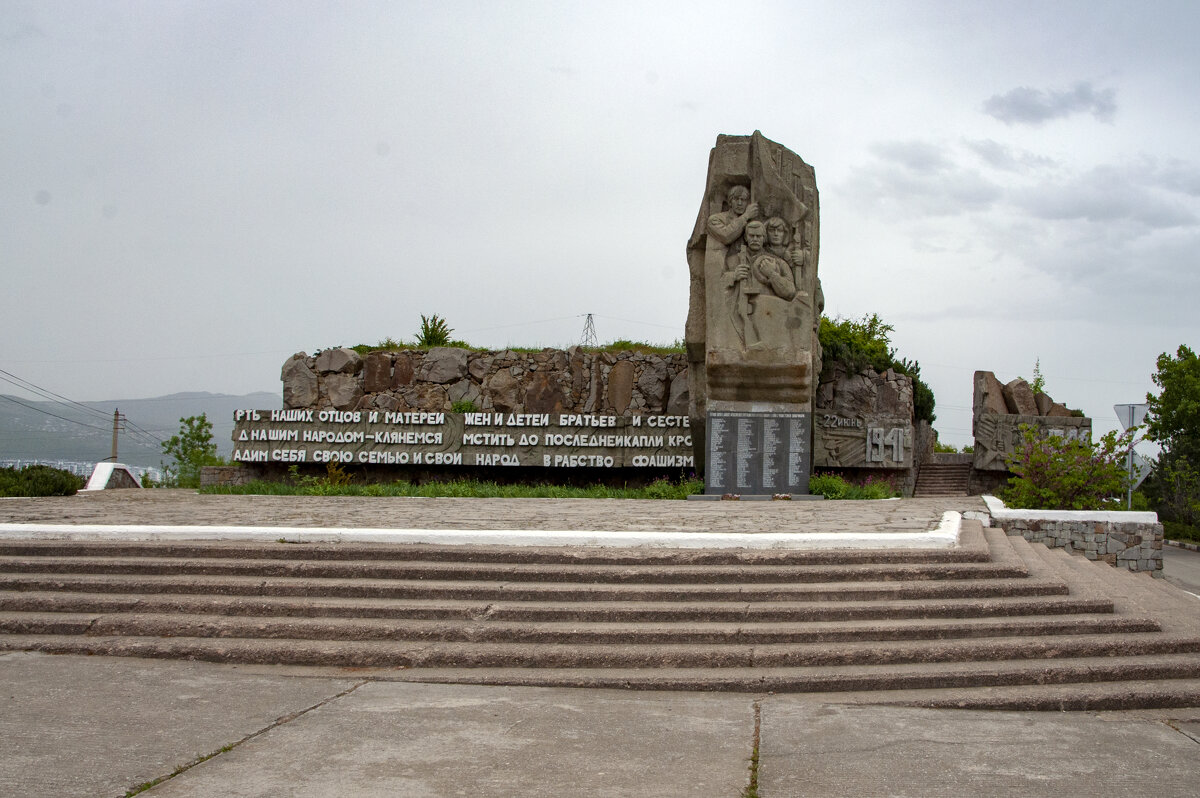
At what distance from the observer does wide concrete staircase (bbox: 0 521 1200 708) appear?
6.47 meters

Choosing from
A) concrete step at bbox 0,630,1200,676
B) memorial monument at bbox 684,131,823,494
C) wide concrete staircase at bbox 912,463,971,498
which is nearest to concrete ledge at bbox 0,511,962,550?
concrete step at bbox 0,630,1200,676

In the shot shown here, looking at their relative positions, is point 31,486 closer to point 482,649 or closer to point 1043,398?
point 482,649

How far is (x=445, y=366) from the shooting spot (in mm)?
21750

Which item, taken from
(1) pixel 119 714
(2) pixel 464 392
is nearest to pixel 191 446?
(2) pixel 464 392

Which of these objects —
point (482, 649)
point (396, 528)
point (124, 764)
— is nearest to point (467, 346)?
point (396, 528)

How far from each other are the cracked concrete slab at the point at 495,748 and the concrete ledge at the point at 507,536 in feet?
7.60

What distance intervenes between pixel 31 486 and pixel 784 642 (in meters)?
12.8

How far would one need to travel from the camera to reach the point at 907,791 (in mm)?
4520

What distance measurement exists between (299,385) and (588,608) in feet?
52.7

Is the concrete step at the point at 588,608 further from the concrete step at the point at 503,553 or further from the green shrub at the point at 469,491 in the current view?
the green shrub at the point at 469,491

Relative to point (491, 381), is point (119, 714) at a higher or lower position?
lower

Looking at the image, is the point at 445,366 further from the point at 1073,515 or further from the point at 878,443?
the point at 1073,515

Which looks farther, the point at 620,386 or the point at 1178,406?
the point at 1178,406

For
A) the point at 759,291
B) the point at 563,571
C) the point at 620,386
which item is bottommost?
the point at 563,571
